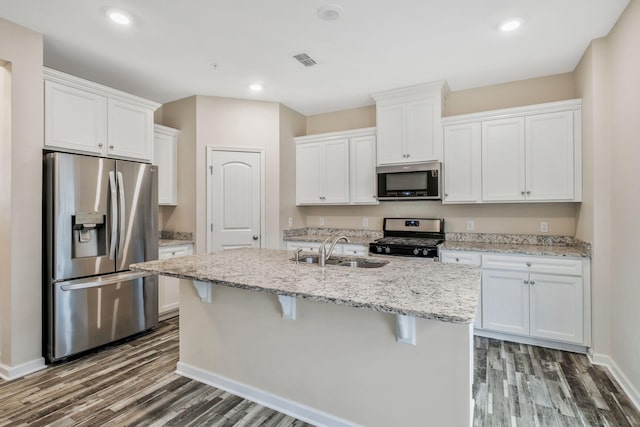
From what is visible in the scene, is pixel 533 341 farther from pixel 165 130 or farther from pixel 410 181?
pixel 165 130

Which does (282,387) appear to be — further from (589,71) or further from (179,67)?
(589,71)

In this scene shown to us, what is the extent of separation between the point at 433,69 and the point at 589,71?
131cm

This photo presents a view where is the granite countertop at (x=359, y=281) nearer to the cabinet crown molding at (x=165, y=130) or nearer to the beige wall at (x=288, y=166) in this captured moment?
the beige wall at (x=288, y=166)

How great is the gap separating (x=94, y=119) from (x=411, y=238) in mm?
3592

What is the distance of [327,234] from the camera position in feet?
15.4

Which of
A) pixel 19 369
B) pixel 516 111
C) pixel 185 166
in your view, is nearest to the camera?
pixel 19 369

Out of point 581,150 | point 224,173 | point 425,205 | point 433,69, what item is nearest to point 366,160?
point 425,205

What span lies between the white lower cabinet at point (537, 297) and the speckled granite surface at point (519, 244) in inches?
2.9

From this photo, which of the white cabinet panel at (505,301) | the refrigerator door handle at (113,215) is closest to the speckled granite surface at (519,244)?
the white cabinet panel at (505,301)

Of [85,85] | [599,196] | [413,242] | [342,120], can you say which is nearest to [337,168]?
[342,120]

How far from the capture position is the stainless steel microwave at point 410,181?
359 cm

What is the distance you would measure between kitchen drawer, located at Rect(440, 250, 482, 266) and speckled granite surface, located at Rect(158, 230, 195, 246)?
2.97 meters

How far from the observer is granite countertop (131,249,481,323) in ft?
4.20

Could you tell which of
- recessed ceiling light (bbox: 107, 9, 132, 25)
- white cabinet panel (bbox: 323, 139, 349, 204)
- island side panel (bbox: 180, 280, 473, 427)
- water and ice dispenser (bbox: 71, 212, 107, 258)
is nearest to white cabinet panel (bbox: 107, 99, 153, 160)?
water and ice dispenser (bbox: 71, 212, 107, 258)
